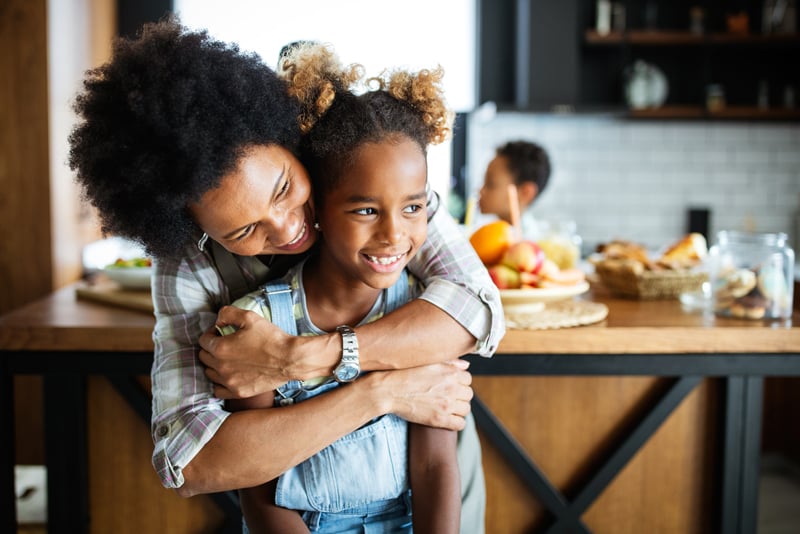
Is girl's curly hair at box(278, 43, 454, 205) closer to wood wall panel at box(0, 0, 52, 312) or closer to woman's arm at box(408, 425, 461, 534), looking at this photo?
woman's arm at box(408, 425, 461, 534)

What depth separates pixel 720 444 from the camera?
1.86m

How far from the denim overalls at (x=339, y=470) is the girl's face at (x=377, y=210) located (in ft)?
0.49

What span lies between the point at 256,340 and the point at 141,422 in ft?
2.81

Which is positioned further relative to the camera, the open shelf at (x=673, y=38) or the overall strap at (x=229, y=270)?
the open shelf at (x=673, y=38)

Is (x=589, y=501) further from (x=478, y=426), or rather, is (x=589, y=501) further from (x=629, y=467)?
(x=478, y=426)

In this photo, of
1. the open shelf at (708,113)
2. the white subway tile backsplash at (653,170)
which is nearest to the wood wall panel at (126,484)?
the white subway tile backsplash at (653,170)

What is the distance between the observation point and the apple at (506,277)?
5.73ft

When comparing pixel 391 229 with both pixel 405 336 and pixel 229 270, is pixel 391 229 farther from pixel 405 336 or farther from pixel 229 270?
pixel 229 270

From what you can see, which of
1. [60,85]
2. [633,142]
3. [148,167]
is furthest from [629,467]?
[633,142]

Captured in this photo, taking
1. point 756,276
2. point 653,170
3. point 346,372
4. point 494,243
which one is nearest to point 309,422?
point 346,372

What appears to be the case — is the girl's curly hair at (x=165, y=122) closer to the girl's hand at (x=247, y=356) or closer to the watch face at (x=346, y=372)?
the girl's hand at (x=247, y=356)

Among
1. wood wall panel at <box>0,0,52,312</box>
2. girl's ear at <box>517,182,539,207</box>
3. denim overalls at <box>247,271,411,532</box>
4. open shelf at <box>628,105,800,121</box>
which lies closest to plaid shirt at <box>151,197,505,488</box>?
denim overalls at <box>247,271,411,532</box>

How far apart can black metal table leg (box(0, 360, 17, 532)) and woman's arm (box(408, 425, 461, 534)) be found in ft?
3.23

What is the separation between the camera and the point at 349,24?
462 cm
